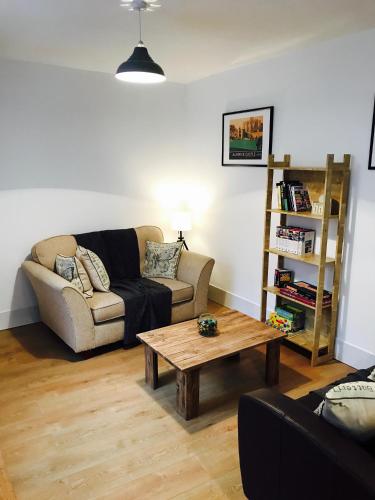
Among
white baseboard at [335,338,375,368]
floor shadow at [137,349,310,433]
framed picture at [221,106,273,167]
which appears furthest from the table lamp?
white baseboard at [335,338,375,368]

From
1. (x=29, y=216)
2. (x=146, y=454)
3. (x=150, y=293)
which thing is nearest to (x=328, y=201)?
(x=150, y=293)

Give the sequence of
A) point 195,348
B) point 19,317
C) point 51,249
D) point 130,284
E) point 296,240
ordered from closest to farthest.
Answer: point 195,348 → point 296,240 → point 51,249 → point 130,284 → point 19,317

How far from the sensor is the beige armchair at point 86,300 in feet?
10.1

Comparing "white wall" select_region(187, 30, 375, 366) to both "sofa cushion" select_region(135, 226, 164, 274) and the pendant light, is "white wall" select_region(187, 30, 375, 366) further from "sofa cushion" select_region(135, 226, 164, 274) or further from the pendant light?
the pendant light

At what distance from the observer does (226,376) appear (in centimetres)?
299

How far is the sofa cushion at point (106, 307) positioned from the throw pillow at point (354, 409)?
2088 mm

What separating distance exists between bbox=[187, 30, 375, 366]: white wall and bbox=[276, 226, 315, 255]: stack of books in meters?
0.28

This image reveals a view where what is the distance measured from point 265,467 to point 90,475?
0.94 meters

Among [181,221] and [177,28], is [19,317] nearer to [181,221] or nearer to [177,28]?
A: [181,221]

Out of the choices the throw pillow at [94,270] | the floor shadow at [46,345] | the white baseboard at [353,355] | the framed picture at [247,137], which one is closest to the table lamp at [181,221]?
the framed picture at [247,137]

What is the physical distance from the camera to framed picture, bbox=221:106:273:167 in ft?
11.7

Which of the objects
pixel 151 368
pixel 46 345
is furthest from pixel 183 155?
pixel 151 368

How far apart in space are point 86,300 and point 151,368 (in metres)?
0.81

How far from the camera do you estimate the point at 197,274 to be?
12.3 ft
